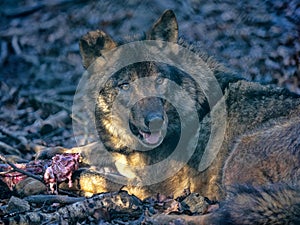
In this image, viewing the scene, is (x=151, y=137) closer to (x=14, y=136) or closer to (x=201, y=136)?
(x=201, y=136)

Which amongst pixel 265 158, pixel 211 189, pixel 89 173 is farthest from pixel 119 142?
pixel 265 158

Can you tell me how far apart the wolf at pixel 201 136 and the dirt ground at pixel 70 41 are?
90.3 inches

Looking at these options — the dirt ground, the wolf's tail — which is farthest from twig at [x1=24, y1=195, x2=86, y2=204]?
the dirt ground

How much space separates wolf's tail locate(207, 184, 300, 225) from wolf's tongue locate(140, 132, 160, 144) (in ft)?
4.61

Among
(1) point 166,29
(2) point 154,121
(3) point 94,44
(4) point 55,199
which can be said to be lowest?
(4) point 55,199

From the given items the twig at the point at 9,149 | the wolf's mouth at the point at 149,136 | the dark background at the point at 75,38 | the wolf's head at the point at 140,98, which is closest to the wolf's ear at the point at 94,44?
the wolf's head at the point at 140,98

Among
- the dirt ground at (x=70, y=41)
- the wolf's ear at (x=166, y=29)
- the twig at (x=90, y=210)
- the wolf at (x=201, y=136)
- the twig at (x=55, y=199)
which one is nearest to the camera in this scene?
the wolf at (x=201, y=136)

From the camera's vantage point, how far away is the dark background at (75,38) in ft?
22.4

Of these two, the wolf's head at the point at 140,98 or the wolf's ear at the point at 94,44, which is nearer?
the wolf's head at the point at 140,98

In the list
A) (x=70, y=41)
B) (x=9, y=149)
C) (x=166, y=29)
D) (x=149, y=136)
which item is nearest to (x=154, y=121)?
(x=149, y=136)

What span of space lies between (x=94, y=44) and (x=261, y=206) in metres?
2.68

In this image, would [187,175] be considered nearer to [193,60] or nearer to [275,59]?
[193,60]

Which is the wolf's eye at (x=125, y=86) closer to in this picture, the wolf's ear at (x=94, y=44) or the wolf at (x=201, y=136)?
the wolf at (x=201, y=136)

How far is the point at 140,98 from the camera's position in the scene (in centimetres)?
454
